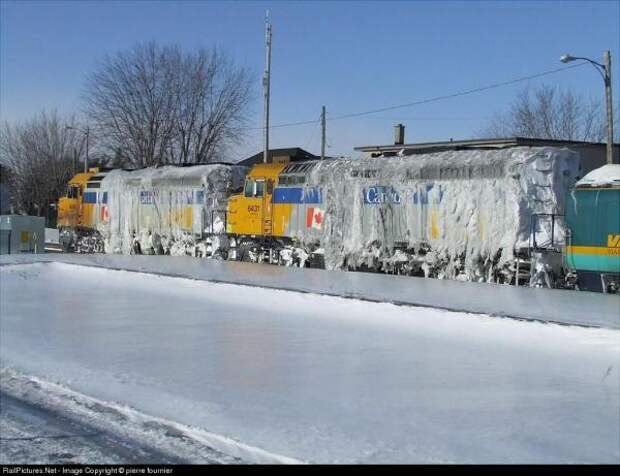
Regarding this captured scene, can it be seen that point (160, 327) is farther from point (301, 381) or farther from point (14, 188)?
point (14, 188)

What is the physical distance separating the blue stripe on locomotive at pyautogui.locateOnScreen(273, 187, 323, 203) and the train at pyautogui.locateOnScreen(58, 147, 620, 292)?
0.03m

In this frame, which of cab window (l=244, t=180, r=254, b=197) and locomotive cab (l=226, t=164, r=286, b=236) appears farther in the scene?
cab window (l=244, t=180, r=254, b=197)

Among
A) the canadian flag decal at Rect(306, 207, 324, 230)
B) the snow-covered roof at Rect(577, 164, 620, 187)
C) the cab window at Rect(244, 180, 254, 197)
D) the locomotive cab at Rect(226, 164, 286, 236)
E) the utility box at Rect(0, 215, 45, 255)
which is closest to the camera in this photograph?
the snow-covered roof at Rect(577, 164, 620, 187)

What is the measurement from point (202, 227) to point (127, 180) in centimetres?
653

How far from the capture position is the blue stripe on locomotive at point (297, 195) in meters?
21.9

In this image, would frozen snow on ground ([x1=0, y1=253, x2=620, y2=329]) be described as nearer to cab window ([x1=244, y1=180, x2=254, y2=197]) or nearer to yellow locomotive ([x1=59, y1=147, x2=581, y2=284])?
yellow locomotive ([x1=59, y1=147, x2=581, y2=284])

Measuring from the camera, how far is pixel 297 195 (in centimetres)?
2270

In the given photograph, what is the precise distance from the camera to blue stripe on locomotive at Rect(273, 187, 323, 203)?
71.8ft

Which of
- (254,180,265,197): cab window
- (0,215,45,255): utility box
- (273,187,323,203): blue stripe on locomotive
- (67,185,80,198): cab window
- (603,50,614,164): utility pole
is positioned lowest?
(0,215,45,255): utility box

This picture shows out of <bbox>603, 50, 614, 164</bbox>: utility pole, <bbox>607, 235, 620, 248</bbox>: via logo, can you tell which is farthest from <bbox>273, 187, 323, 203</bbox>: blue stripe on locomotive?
<bbox>603, 50, 614, 164</bbox>: utility pole

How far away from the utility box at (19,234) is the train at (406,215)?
4.50 m

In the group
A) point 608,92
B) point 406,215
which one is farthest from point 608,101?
point 406,215

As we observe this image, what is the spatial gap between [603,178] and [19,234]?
22.3m

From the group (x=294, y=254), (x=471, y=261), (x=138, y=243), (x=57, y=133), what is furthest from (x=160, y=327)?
(x=57, y=133)
